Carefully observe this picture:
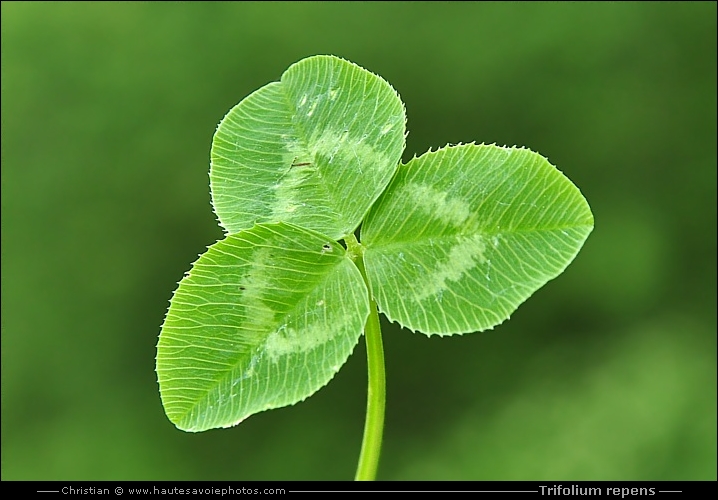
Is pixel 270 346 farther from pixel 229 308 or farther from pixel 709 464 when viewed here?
pixel 709 464

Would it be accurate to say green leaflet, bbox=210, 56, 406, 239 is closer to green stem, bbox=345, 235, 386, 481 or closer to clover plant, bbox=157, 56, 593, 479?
clover plant, bbox=157, 56, 593, 479

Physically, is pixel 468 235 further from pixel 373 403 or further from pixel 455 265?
pixel 373 403

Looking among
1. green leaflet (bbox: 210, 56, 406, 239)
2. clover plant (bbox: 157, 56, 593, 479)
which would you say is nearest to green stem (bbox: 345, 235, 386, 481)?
clover plant (bbox: 157, 56, 593, 479)

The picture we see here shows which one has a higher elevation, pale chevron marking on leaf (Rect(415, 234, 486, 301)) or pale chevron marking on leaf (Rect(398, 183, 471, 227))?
pale chevron marking on leaf (Rect(398, 183, 471, 227))

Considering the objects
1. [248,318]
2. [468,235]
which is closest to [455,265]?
[468,235]

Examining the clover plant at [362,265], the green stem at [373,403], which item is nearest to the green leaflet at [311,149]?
the clover plant at [362,265]
